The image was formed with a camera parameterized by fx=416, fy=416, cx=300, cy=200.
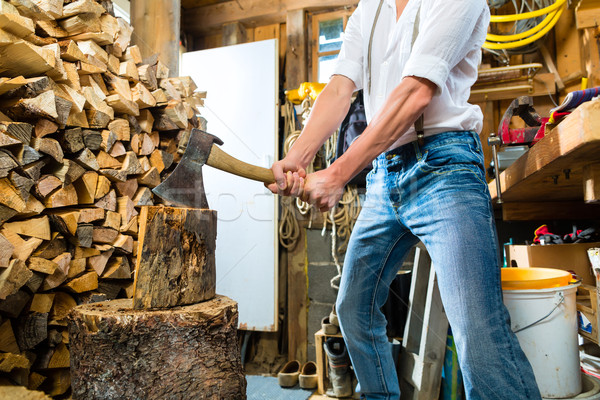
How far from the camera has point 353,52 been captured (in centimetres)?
136

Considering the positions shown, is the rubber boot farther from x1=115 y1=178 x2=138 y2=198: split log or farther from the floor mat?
x1=115 y1=178 x2=138 y2=198: split log

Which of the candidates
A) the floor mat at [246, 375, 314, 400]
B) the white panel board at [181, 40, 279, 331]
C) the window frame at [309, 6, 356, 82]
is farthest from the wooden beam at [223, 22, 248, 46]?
the floor mat at [246, 375, 314, 400]

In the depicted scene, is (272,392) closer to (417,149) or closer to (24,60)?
(417,149)

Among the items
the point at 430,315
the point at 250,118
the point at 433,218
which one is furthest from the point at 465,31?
the point at 250,118

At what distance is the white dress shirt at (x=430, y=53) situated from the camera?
3.30ft

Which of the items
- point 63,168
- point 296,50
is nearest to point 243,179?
point 296,50

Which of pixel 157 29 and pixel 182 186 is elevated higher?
pixel 157 29

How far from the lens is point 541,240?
2076 mm

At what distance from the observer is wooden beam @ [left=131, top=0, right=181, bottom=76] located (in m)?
2.38

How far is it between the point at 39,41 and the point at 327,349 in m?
2.03

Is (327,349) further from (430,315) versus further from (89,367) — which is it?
(89,367)

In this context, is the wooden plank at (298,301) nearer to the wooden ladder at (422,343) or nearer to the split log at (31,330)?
the wooden ladder at (422,343)

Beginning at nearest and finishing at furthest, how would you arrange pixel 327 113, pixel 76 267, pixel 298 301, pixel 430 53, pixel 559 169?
pixel 430 53 < pixel 559 169 < pixel 327 113 < pixel 76 267 < pixel 298 301

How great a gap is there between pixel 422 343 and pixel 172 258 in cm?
127
